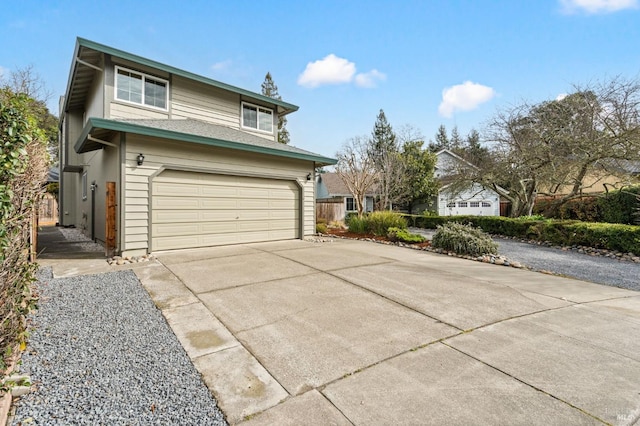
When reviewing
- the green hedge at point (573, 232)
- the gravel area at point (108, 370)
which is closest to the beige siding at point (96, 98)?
the gravel area at point (108, 370)

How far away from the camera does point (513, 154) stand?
13.6 m

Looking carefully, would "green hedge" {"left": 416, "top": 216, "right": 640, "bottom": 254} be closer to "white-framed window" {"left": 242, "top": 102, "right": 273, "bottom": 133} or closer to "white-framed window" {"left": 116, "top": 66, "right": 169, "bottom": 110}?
"white-framed window" {"left": 242, "top": 102, "right": 273, "bottom": 133}

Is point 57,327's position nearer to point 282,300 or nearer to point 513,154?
point 282,300

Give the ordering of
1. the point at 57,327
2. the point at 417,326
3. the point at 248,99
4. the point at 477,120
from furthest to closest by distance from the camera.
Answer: the point at 477,120, the point at 248,99, the point at 417,326, the point at 57,327

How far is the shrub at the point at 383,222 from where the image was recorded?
1067 centimetres

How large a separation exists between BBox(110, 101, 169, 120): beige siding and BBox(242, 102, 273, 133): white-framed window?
113 inches

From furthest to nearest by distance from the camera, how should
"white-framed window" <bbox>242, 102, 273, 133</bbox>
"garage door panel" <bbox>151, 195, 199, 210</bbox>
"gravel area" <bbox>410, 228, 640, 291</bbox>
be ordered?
"white-framed window" <bbox>242, 102, 273, 133</bbox>, "garage door panel" <bbox>151, 195, 199, 210</bbox>, "gravel area" <bbox>410, 228, 640, 291</bbox>

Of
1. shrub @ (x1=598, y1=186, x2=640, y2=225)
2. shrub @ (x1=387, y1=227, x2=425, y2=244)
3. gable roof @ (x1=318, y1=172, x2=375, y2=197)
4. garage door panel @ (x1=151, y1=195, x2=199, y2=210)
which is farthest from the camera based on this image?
gable roof @ (x1=318, y1=172, x2=375, y2=197)

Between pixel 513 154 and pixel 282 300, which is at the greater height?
pixel 513 154

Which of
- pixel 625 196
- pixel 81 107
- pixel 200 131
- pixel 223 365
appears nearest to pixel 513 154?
pixel 625 196

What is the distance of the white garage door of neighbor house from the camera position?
23.2 feet

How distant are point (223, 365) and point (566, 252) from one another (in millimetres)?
9900

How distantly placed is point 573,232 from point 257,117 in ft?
36.1

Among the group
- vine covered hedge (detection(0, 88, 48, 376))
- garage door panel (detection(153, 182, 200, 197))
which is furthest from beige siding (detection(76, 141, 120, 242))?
vine covered hedge (detection(0, 88, 48, 376))
